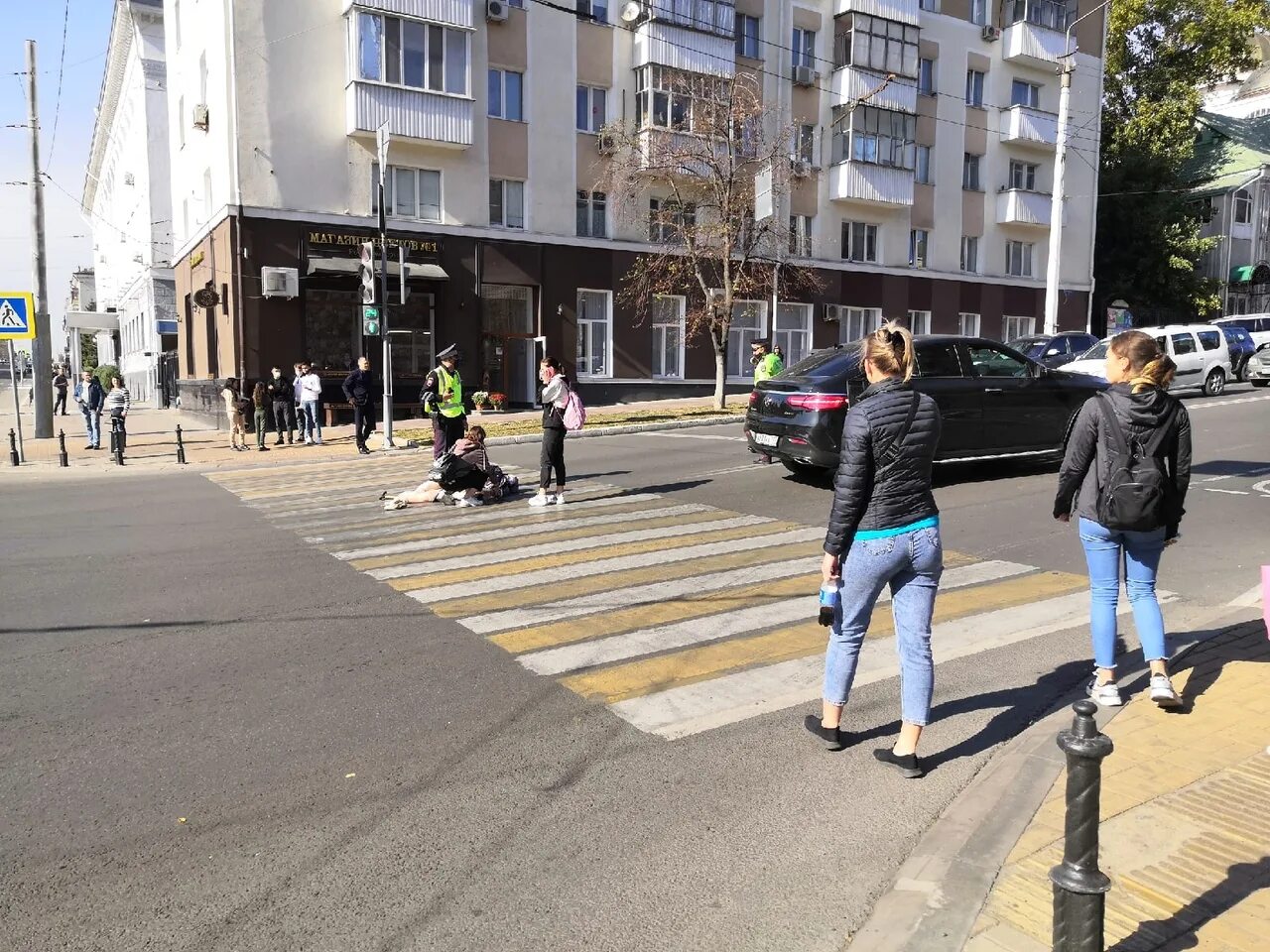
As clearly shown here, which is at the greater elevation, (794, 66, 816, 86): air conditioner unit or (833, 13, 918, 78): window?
(833, 13, 918, 78): window

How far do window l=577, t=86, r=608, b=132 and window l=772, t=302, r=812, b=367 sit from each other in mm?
8602

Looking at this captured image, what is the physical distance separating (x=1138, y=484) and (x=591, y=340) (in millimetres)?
25774

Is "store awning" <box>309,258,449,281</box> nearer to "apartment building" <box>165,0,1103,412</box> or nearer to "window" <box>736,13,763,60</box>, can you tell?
"apartment building" <box>165,0,1103,412</box>

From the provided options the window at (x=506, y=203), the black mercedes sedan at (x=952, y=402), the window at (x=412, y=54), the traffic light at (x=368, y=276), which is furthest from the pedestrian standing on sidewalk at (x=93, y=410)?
the black mercedes sedan at (x=952, y=402)

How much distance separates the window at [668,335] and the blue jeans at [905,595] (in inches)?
1057

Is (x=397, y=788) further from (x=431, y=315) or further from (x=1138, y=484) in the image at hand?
(x=431, y=315)

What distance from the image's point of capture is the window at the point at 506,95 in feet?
91.1

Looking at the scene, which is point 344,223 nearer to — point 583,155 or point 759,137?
point 583,155

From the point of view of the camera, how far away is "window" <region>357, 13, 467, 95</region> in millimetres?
25188

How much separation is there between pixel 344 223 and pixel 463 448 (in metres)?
15.8

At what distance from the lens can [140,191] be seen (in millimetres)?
42375

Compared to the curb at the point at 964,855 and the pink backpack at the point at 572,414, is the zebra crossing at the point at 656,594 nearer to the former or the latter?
the pink backpack at the point at 572,414

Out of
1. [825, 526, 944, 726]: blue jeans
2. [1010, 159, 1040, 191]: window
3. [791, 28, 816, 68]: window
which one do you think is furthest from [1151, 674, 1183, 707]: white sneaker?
[1010, 159, 1040, 191]: window

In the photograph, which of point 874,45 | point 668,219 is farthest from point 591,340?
point 874,45
